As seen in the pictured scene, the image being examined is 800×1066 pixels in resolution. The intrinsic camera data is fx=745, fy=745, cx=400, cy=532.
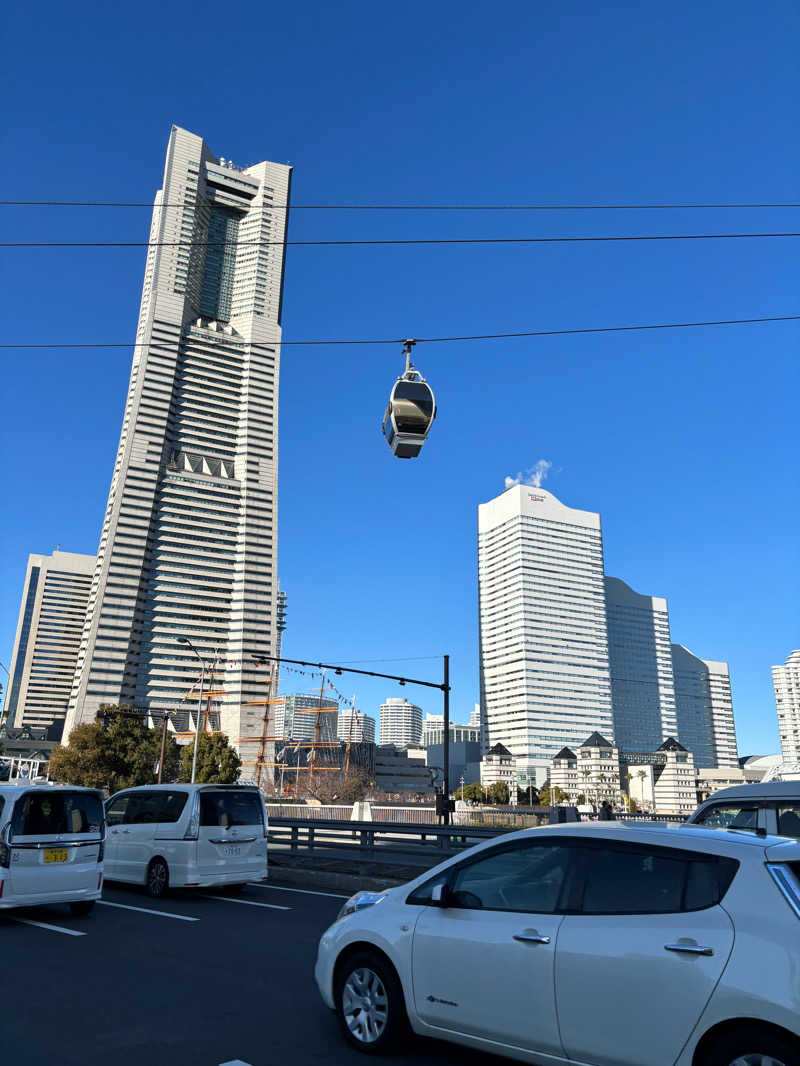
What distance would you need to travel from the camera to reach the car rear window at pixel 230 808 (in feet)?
41.9

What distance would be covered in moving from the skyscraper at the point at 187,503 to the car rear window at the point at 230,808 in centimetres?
15166

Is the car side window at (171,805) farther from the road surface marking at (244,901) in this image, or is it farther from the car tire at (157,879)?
the road surface marking at (244,901)

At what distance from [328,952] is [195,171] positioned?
221489 millimetres

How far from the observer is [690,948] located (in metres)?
3.69

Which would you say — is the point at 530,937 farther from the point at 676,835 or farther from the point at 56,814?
the point at 56,814

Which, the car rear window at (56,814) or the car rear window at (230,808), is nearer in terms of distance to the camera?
the car rear window at (56,814)

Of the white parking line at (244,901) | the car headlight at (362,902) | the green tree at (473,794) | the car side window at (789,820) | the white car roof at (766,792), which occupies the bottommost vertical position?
the green tree at (473,794)

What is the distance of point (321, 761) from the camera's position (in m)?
139

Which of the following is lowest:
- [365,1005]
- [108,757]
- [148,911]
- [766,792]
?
[148,911]

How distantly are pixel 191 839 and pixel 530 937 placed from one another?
9585 millimetres

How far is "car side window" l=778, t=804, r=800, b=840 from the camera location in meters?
7.96

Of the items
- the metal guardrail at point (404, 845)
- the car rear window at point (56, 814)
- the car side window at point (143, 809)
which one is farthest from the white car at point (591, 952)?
the metal guardrail at point (404, 845)

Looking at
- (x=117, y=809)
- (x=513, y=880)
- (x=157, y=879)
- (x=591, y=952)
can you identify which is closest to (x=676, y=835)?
(x=591, y=952)

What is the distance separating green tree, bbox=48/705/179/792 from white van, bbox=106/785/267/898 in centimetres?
4687
